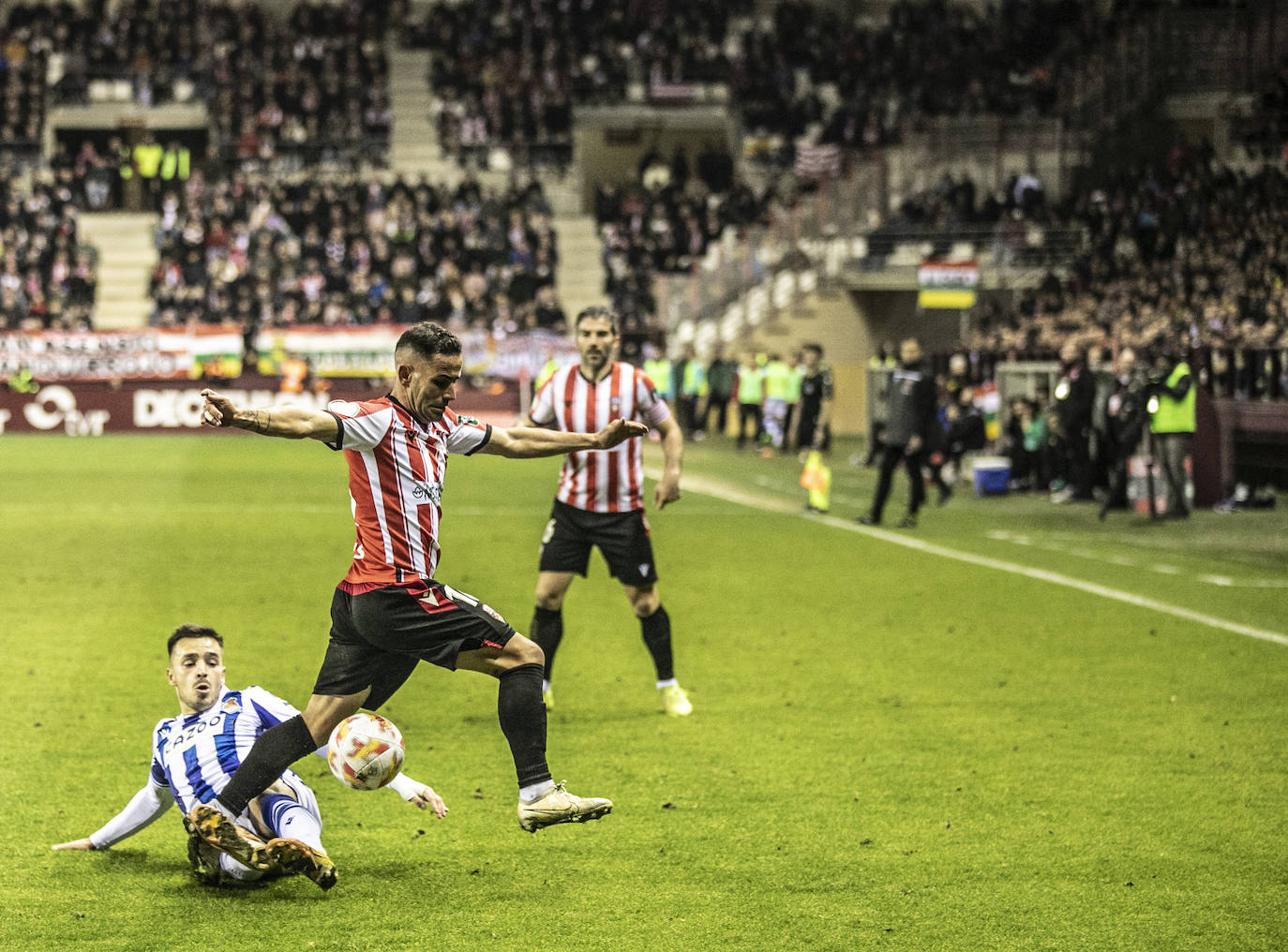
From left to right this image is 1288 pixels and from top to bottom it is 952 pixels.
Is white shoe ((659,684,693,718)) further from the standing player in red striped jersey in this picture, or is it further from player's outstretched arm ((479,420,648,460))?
player's outstretched arm ((479,420,648,460))

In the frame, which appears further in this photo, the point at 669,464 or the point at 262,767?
the point at 669,464

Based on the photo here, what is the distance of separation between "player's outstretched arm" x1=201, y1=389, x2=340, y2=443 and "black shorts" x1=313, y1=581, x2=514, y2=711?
1.95 ft

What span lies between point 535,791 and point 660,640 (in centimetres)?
317

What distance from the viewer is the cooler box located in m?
21.4

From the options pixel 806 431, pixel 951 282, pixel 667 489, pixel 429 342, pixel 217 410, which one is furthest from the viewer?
pixel 951 282

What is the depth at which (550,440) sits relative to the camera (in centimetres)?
600

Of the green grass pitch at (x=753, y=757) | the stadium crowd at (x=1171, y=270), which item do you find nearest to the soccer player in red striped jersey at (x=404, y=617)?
the green grass pitch at (x=753, y=757)

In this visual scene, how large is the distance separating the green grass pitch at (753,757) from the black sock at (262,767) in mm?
358

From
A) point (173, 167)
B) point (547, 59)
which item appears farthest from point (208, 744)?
point (547, 59)

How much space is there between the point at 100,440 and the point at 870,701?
24.6m

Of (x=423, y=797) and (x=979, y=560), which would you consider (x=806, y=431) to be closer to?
(x=979, y=560)

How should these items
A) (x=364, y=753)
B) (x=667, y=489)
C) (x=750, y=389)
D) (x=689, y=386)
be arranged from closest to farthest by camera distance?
(x=364, y=753)
(x=667, y=489)
(x=750, y=389)
(x=689, y=386)

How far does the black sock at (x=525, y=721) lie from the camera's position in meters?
5.52

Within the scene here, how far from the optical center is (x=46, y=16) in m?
44.8
